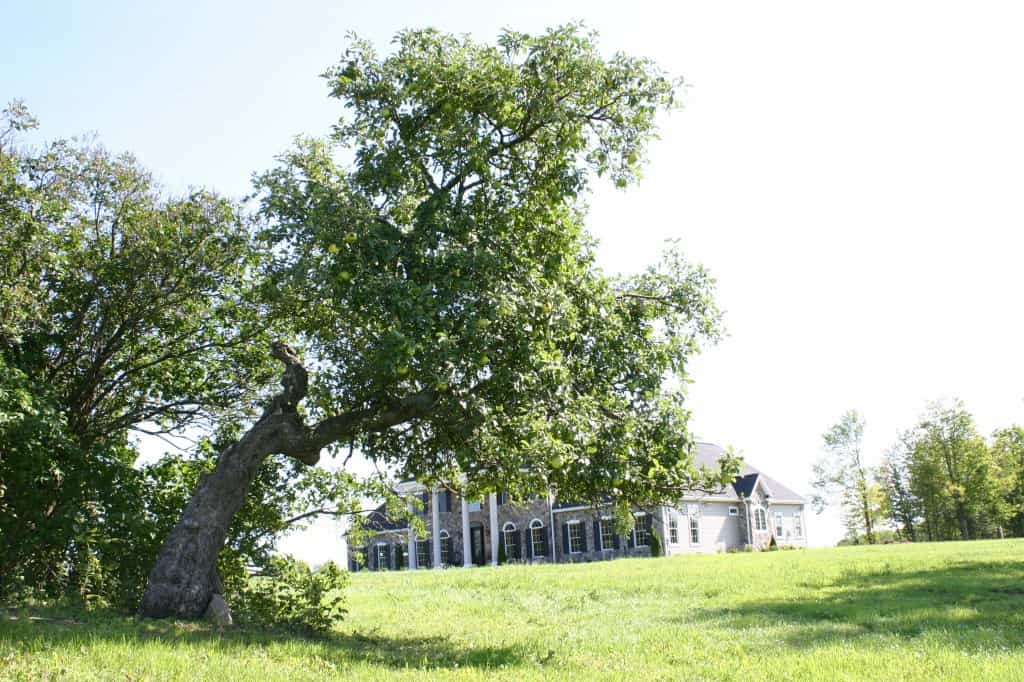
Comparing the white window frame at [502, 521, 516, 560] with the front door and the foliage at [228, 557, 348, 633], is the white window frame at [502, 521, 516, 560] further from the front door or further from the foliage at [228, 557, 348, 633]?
the foliage at [228, 557, 348, 633]

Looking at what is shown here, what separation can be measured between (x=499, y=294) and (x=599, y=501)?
491 centimetres

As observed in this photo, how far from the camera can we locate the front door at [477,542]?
54422 mm

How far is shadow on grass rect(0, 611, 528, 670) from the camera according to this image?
33.4 feet

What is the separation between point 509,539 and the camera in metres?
53.2

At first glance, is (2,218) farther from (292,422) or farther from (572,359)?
(572,359)

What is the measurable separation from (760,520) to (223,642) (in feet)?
162

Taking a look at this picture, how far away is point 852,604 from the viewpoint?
59.9 ft

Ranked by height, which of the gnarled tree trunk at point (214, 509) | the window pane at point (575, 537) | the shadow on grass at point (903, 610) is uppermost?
the gnarled tree trunk at point (214, 509)

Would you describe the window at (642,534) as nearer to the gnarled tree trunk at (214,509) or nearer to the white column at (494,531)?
the white column at (494,531)

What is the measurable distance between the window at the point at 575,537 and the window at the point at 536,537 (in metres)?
2.16

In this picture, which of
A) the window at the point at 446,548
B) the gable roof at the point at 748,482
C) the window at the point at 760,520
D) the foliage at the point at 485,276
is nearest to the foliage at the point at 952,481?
the gable roof at the point at 748,482

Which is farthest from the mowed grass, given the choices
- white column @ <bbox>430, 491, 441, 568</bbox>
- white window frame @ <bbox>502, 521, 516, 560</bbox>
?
white column @ <bbox>430, 491, 441, 568</bbox>

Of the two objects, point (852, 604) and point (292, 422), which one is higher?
point (292, 422)

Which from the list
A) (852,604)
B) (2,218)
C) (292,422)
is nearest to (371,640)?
(292,422)
